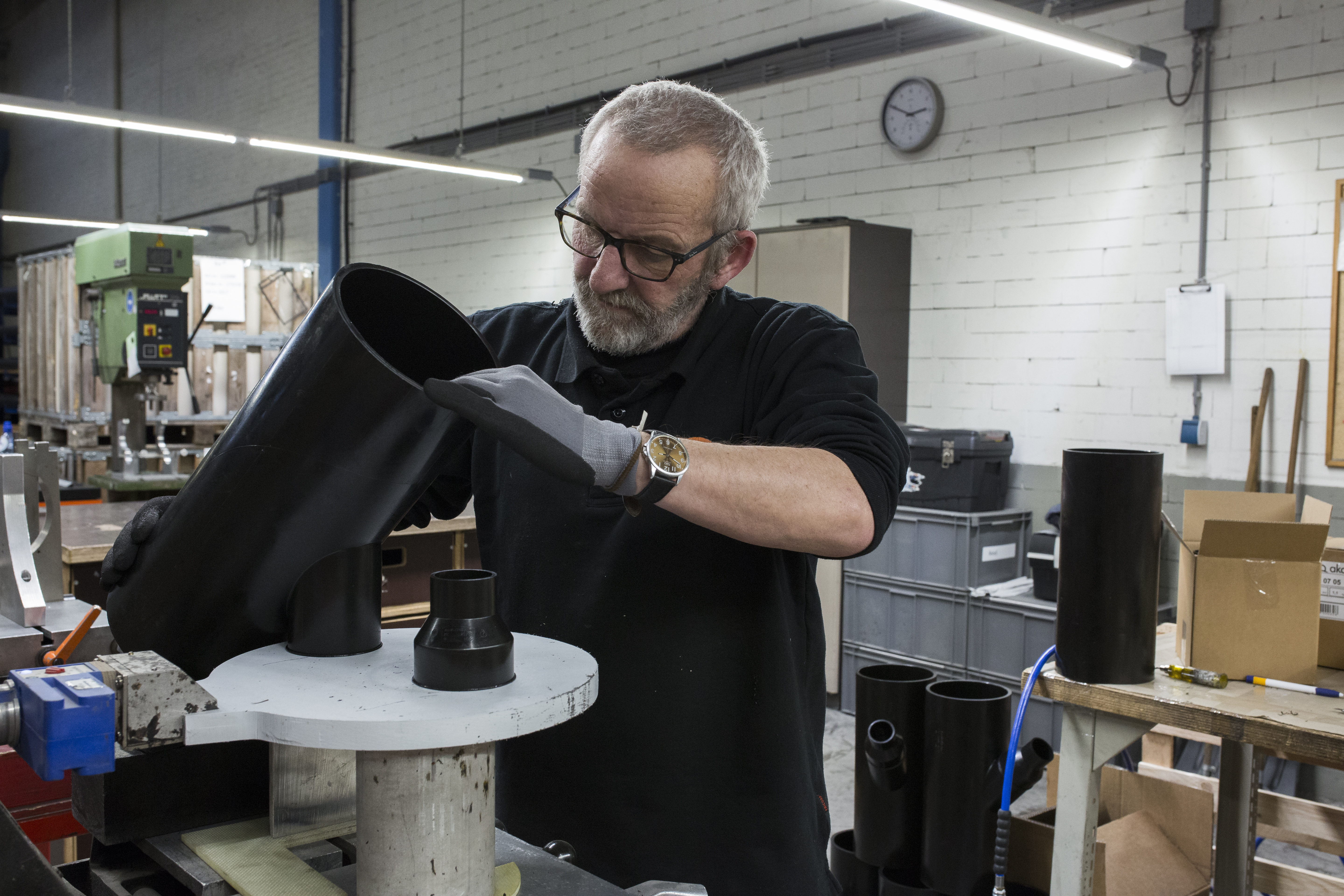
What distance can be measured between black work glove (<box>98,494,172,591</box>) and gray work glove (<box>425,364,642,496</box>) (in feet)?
1.01

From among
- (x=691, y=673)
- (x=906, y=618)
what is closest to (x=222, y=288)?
(x=906, y=618)

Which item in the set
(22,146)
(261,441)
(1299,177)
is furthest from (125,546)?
(22,146)

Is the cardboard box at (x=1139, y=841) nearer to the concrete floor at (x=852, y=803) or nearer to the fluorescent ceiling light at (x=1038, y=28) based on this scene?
the concrete floor at (x=852, y=803)

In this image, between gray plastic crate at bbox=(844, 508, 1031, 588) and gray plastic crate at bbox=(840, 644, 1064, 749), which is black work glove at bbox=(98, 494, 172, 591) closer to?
gray plastic crate at bbox=(840, 644, 1064, 749)

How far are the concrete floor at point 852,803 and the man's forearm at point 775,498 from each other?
189cm

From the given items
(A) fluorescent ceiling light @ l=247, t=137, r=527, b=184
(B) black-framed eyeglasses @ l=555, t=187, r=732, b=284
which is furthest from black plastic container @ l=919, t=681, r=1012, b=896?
(A) fluorescent ceiling light @ l=247, t=137, r=527, b=184

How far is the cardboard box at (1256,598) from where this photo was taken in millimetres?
1732

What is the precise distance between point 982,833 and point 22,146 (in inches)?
544

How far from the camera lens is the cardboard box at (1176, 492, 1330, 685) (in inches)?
68.2

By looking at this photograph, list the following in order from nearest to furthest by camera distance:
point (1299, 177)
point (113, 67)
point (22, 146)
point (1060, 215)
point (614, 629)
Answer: point (614, 629) < point (1299, 177) < point (1060, 215) < point (113, 67) < point (22, 146)

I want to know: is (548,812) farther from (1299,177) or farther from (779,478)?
(1299,177)

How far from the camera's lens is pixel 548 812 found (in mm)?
1140

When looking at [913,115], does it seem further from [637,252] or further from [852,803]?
[637,252]

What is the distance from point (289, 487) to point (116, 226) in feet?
20.5
